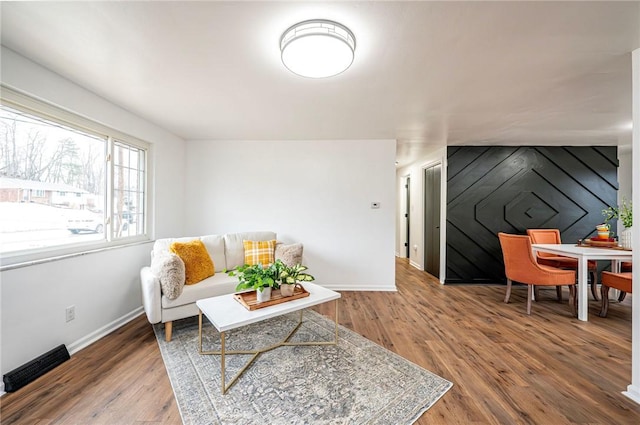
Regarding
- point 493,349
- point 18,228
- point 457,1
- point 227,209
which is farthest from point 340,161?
point 18,228

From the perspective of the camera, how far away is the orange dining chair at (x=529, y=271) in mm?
2934

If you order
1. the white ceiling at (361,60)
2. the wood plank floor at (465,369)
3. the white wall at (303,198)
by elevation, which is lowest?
the wood plank floor at (465,369)

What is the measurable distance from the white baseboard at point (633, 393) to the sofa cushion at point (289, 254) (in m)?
2.82

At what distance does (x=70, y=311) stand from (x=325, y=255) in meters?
2.82

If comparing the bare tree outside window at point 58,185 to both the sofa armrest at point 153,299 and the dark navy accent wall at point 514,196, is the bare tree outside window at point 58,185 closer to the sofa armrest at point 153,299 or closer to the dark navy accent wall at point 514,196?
the sofa armrest at point 153,299

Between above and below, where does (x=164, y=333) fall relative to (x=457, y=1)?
below

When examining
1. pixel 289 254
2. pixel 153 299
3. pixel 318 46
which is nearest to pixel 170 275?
pixel 153 299

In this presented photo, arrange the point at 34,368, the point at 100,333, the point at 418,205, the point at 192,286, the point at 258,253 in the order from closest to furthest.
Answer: the point at 34,368
the point at 100,333
the point at 192,286
the point at 258,253
the point at 418,205

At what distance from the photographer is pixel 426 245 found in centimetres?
504

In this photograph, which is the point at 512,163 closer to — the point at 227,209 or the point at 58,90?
the point at 227,209

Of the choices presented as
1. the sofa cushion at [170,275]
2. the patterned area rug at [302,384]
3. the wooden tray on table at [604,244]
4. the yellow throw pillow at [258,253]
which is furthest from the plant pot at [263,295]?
the wooden tray on table at [604,244]

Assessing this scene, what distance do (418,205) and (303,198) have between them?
2829 mm

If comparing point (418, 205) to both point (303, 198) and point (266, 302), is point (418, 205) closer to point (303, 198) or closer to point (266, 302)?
point (303, 198)

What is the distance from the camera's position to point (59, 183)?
2.09 metres
